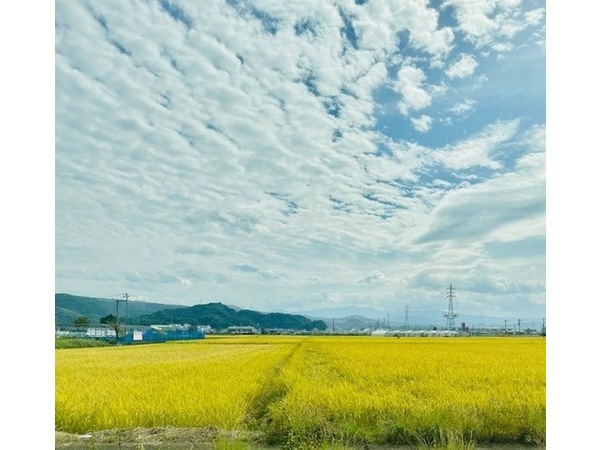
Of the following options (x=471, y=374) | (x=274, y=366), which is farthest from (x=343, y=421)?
(x=274, y=366)

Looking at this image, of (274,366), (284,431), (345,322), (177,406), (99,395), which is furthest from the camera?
(345,322)

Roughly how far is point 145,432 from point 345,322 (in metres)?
105

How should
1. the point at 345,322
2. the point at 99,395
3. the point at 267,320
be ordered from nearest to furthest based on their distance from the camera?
1. the point at 99,395
2. the point at 267,320
3. the point at 345,322

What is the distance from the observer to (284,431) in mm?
5246

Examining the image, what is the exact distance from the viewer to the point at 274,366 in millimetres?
13422

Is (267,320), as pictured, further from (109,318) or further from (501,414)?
(501,414)

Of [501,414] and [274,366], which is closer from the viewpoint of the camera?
[501,414]

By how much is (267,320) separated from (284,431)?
72.7m
